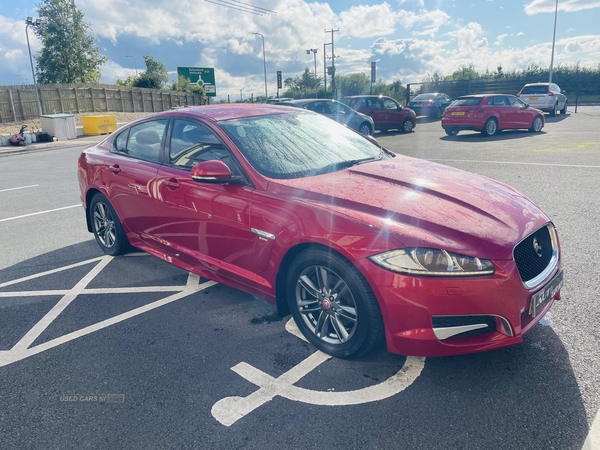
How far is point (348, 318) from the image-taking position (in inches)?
115

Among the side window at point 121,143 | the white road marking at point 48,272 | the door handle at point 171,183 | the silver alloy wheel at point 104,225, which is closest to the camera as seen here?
the door handle at point 171,183

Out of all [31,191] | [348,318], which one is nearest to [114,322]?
[348,318]

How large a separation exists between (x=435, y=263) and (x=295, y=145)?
169 cm

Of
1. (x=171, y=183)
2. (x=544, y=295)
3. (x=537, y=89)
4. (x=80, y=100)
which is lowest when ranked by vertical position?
(x=544, y=295)

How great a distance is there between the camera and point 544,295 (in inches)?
109

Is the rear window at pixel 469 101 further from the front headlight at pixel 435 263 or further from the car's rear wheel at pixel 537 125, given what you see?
the front headlight at pixel 435 263

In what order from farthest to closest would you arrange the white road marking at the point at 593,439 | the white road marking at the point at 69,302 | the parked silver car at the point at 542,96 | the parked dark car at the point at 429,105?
the parked dark car at the point at 429,105 < the parked silver car at the point at 542,96 < the white road marking at the point at 69,302 < the white road marking at the point at 593,439

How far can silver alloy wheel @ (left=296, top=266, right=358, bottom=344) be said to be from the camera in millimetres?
2891

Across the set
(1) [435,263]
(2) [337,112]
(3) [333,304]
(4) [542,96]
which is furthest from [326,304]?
(4) [542,96]

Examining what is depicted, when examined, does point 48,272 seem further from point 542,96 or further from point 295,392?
point 542,96

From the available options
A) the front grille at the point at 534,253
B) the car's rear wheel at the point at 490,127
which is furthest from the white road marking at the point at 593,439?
the car's rear wheel at the point at 490,127

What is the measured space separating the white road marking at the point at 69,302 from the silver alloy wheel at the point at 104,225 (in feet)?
0.91

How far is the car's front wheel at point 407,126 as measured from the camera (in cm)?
2023

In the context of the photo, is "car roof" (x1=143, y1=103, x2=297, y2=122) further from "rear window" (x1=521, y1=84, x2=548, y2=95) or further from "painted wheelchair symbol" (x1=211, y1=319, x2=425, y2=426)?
"rear window" (x1=521, y1=84, x2=548, y2=95)
